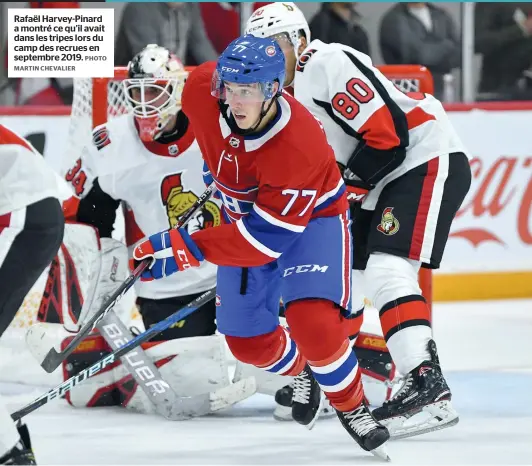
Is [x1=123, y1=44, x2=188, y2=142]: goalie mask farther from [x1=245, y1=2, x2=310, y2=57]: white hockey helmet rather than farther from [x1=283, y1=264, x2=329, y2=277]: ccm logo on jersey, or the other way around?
[x1=283, y1=264, x2=329, y2=277]: ccm logo on jersey

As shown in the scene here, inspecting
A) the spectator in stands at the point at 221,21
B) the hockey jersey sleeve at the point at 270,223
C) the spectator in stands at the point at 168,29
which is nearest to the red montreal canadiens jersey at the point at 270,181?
the hockey jersey sleeve at the point at 270,223

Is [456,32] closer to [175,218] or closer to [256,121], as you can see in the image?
[175,218]

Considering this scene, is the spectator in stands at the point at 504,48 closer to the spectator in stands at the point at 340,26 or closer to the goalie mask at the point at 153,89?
the spectator in stands at the point at 340,26

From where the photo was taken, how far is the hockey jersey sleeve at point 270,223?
9.52ft

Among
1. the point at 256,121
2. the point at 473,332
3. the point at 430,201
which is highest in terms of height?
the point at 256,121

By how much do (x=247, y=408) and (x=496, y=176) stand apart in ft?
7.32

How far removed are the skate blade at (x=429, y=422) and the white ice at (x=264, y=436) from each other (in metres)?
0.03

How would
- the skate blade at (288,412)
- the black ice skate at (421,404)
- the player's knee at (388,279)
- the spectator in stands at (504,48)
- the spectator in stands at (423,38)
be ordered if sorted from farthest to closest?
the spectator in stands at (504,48), the spectator in stands at (423,38), the skate blade at (288,412), the player's knee at (388,279), the black ice skate at (421,404)

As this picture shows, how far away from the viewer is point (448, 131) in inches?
141

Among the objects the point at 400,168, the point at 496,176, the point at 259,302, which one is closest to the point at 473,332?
the point at 496,176

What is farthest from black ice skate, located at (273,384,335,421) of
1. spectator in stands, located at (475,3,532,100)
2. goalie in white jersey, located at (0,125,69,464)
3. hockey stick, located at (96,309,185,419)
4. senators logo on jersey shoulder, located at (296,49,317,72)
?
spectator in stands, located at (475,3,532,100)

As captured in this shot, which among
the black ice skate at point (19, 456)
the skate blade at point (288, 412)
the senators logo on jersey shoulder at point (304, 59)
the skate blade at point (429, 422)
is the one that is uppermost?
the senators logo on jersey shoulder at point (304, 59)

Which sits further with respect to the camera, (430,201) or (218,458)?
(430,201)

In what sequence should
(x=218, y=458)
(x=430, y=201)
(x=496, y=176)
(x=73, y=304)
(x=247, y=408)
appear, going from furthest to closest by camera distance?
(x=496, y=176) → (x=73, y=304) → (x=247, y=408) → (x=430, y=201) → (x=218, y=458)
